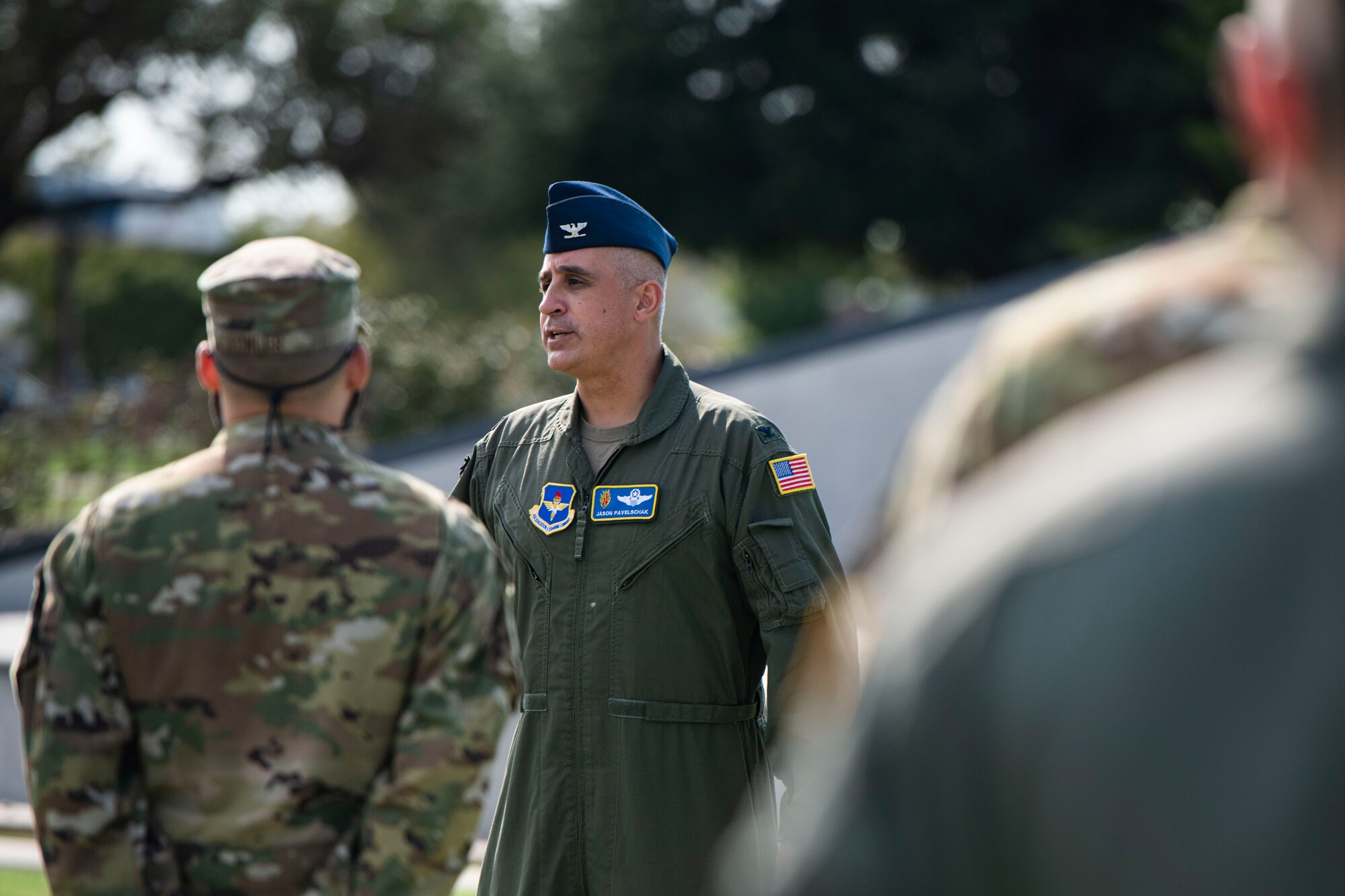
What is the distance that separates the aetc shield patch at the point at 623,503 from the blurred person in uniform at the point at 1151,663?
7.91 feet

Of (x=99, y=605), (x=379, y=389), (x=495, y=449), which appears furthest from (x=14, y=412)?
(x=99, y=605)

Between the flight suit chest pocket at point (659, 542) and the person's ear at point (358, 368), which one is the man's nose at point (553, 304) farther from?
the person's ear at point (358, 368)

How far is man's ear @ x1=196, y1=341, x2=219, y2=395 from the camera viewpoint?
2.45 metres

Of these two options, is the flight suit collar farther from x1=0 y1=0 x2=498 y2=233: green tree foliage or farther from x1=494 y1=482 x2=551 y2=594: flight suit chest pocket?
x1=0 y1=0 x2=498 y2=233: green tree foliage

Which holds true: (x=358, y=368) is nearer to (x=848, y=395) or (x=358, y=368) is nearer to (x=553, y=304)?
(x=553, y=304)

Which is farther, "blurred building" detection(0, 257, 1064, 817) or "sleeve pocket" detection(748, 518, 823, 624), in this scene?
"blurred building" detection(0, 257, 1064, 817)

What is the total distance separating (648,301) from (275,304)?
127 cm

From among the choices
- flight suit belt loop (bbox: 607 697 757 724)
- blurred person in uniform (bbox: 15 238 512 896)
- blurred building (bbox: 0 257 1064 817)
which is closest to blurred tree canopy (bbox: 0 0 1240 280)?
blurred building (bbox: 0 257 1064 817)

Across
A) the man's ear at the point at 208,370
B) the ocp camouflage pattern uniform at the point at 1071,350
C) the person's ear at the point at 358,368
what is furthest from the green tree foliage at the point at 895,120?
the ocp camouflage pattern uniform at the point at 1071,350

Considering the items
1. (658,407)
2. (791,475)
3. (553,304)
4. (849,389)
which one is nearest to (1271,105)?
(791,475)

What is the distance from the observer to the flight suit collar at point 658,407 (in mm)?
3273

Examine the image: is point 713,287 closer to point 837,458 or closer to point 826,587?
point 837,458

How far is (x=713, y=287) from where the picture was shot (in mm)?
52688

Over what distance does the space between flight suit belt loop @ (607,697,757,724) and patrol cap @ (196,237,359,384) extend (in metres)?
1.04
